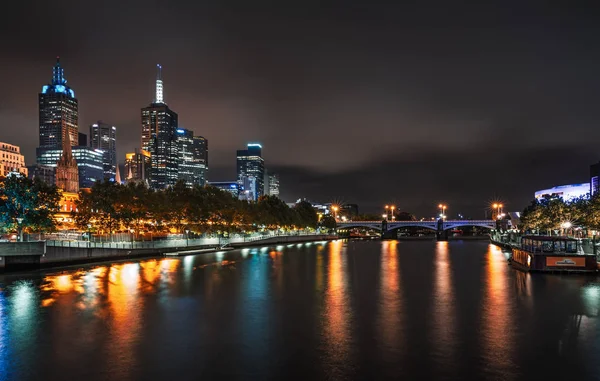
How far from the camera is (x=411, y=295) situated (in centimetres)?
3584

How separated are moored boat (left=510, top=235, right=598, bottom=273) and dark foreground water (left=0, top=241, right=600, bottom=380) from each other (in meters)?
3.01

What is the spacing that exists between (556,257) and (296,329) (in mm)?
35037

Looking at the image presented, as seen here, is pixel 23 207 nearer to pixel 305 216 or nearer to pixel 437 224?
pixel 305 216

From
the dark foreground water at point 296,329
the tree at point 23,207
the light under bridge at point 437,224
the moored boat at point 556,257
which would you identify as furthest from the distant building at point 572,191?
the tree at point 23,207

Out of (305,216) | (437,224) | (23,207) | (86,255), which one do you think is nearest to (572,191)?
(437,224)

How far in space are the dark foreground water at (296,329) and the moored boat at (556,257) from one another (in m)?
3.01

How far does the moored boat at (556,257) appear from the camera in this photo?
46500mm

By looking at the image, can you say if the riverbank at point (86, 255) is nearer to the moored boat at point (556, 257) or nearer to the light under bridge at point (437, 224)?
the moored boat at point (556, 257)

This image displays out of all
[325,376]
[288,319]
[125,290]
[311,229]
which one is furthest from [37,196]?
[311,229]

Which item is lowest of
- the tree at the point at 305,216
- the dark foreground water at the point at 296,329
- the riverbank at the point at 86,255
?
the dark foreground water at the point at 296,329

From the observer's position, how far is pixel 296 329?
24.3m

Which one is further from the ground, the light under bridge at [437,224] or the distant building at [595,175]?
the distant building at [595,175]

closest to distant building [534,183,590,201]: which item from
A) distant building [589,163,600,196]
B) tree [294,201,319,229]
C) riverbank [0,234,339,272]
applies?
distant building [589,163,600,196]

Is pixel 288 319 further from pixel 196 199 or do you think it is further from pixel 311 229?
pixel 311 229
